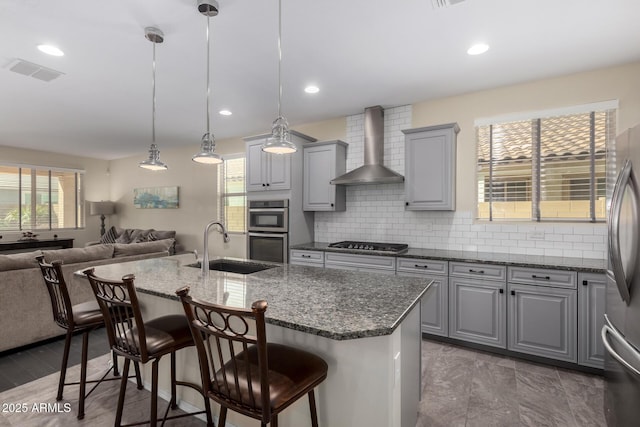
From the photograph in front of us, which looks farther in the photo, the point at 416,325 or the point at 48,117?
the point at 48,117

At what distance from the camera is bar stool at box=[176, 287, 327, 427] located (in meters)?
1.14

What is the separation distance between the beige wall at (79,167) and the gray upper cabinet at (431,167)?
7.67 m

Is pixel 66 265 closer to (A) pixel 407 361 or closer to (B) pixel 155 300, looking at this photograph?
(B) pixel 155 300

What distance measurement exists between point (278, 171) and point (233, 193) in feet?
6.52

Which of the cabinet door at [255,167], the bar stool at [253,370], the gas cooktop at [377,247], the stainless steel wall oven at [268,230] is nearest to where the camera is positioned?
the bar stool at [253,370]

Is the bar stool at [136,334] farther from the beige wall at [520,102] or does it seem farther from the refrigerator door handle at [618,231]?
the beige wall at [520,102]

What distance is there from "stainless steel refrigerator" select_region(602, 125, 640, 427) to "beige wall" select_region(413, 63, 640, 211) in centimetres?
Result: 160

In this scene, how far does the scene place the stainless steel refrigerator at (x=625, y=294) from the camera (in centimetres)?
152

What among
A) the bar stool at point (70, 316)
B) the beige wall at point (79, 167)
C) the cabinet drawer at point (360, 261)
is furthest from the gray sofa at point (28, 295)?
the beige wall at point (79, 167)

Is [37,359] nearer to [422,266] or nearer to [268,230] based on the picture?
[268,230]

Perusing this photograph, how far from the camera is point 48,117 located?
179 inches

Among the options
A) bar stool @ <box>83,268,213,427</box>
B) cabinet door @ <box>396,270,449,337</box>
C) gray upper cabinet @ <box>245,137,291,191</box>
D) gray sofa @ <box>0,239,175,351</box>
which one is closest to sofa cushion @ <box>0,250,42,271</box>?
gray sofa @ <box>0,239,175,351</box>

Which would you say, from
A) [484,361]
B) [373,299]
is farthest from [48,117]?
[484,361]

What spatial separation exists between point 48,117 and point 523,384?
6461mm
